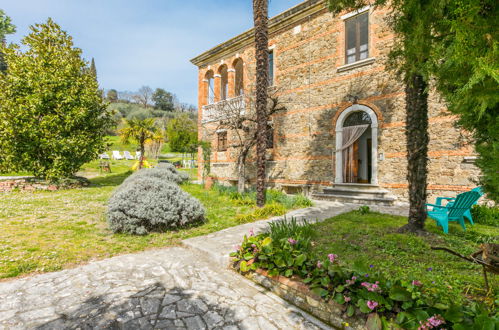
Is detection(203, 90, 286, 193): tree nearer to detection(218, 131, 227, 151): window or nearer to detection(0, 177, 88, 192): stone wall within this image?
detection(218, 131, 227, 151): window

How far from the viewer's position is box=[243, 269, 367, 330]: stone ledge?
2.25 metres

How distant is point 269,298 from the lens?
9.16ft

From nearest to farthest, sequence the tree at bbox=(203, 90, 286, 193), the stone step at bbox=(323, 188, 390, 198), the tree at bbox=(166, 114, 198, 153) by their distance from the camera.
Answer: the stone step at bbox=(323, 188, 390, 198)
the tree at bbox=(203, 90, 286, 193)
the tree at bbox=(166, 114, 198, 153)

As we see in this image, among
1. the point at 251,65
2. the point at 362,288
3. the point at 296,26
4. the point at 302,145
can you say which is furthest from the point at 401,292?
the point at 251,65

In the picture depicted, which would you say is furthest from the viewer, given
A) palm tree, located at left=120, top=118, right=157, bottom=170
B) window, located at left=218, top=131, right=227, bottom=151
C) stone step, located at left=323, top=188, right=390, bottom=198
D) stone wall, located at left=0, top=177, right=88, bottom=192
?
palm tree, located at left=120, top=118, right=157, bottom=170

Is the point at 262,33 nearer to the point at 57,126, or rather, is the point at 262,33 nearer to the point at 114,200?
the point at 114,200

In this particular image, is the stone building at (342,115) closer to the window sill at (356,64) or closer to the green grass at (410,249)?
the window sill at (356,64)

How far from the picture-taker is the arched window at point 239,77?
1438 cm

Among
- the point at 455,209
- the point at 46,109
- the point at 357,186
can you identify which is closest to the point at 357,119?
the point at 357,186

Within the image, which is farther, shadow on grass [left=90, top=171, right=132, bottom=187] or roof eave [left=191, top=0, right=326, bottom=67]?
shadow on grass [left=90, top=171, right=132, bottom=187]

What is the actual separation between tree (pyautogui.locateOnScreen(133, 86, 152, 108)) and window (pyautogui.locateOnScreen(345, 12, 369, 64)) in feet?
189

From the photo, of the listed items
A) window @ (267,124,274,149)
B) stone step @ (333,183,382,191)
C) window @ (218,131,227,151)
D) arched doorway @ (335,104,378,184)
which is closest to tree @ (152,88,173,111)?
window @ (218,131,227,151)

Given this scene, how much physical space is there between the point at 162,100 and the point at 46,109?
48198mm

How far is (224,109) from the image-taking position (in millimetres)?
11398
